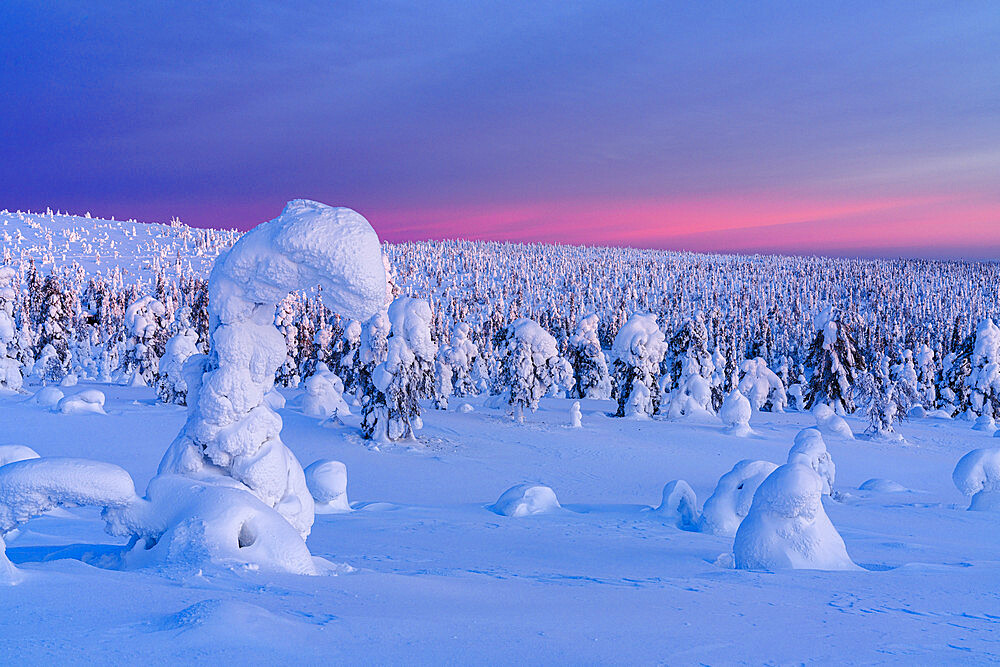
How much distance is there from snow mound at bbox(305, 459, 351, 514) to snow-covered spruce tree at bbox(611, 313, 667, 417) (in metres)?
22.0

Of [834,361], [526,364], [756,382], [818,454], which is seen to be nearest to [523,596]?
[818,454]

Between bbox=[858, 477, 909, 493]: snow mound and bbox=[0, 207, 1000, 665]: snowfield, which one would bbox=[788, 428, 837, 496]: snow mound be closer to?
bbox=[0, 207, 1000, 665]: snowfield

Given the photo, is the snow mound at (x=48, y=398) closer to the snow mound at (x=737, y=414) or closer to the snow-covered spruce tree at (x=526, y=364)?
the snow-covered spruce tree at (x=526, y=364)

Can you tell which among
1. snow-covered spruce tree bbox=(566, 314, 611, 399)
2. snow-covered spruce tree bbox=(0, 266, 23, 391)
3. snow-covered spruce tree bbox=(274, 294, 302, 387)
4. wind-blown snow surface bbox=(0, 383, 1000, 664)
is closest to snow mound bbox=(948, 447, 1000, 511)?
wind-blown snow surface bbox=(0, 383, 1000, 664)

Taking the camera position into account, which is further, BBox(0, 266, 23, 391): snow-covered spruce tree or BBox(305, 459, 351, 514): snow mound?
BBox(0, 266, 23, 391): snow-covered spruce tree

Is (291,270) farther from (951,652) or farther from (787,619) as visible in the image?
(951,652)

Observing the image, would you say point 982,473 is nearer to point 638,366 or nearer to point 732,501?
point 732,501

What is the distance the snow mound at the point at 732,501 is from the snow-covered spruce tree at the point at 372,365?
14.2 meters

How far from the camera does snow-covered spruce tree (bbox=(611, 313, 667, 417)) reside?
104 ft

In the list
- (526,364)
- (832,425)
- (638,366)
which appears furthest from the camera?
(638,366)

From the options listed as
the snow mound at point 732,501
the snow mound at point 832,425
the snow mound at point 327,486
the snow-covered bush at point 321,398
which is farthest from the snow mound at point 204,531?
the snow mound at point 832,425

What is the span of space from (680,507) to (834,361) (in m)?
25.5

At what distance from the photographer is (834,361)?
32.1 metres

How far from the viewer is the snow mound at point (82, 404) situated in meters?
22.5
